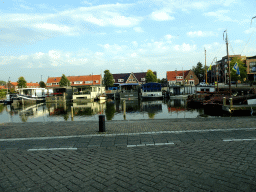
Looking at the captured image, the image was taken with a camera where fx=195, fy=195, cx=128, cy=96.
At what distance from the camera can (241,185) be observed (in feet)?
12.6

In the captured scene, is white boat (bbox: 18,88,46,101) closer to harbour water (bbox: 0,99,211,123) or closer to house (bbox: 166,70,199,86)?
harbour water (bbox: 0,99,211,123)

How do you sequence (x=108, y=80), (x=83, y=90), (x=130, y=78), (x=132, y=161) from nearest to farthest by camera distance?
(x=132, y=161)
(x=83, y=90)
(x=108, y=80)
(x=130, y=78)

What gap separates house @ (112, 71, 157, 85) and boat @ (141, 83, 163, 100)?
34174 millimetres

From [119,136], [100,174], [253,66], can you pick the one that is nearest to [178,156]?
[100,174]

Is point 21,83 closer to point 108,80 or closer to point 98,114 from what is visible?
point 108,80

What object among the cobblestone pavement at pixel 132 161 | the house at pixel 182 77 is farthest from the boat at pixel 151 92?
the cobblestone pavement at pixel 132 161

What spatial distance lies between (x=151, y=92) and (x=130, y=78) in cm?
3774

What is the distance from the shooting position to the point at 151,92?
4625 centimetres

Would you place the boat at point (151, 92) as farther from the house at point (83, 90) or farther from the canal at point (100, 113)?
the canal at point (100, 113)

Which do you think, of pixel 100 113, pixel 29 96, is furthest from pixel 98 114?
pixel 29 96

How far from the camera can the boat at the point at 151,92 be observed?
149 feet

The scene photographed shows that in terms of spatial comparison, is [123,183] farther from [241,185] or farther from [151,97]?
[151,97]

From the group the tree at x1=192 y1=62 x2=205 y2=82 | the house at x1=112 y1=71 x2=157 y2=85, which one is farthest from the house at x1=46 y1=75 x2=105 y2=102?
the tree at x1=192 y1=62 x2=205 y2=82

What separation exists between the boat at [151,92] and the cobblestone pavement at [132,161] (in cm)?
3657
